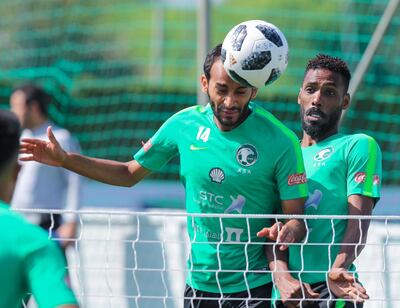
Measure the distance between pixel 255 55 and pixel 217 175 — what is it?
2.08 feet

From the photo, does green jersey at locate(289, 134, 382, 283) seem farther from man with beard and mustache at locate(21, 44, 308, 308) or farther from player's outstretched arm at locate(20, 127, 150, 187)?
player's outstretched arm at locate(20, 127, 150, 187)

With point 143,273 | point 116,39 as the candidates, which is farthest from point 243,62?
point 116,39

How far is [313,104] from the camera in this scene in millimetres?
5734

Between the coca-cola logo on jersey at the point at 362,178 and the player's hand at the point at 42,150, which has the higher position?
the player's hand at the point at 42,150

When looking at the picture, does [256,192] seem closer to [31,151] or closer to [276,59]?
[276,59]

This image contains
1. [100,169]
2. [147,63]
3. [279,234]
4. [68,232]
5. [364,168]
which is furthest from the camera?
[147,63]

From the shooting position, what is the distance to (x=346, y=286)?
539 cm

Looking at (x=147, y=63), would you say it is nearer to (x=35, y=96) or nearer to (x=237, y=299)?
(x=35, y=96)

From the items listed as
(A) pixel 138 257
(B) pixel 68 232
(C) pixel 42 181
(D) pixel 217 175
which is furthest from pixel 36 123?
(D) pixel 217 175

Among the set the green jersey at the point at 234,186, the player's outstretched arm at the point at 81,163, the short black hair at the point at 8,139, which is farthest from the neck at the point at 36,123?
the short black hair at the point at 8,139

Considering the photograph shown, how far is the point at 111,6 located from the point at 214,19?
7.25 feet

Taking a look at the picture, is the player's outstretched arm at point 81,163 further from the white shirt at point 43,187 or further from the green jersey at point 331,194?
the white shirt at point 43,187

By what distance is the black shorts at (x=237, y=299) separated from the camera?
5578mm

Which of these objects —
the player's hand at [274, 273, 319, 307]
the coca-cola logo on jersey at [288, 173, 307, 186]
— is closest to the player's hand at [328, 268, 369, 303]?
the player's hand at [274, 273, 319, 307]
